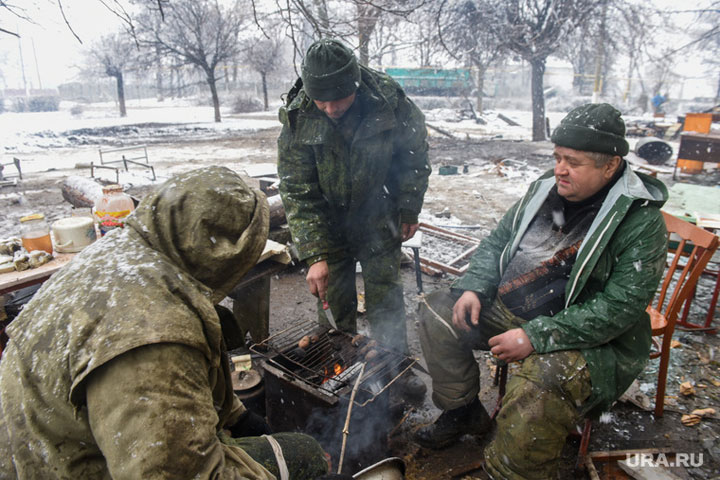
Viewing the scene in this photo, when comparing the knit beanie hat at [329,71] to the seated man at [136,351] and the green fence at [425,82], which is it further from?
the green fence at [425,82]

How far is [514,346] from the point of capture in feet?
7.81

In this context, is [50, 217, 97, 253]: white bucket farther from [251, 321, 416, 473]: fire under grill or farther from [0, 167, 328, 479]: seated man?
[0, 167, 328, 479]: seated man

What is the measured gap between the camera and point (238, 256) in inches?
63.4

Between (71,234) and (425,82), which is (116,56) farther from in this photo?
(71,234)

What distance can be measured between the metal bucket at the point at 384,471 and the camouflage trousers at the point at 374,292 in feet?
4.69

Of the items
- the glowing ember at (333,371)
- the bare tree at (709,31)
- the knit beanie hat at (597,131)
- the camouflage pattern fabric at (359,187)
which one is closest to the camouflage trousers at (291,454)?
the glowing ember at (333,371)

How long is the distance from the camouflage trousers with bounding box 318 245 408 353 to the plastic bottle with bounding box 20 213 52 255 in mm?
2260

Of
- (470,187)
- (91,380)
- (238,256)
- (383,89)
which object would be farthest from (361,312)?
(470,187)

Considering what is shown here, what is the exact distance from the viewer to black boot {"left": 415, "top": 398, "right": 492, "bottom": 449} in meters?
2.88

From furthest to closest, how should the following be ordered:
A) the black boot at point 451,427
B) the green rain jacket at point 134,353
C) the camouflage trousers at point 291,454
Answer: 1. the black boot at point 451,427
2. the camouflage trousers at point 291,454
3. the green rain jacket at point 134,353

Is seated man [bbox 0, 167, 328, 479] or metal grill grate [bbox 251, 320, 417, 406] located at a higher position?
seated man [bbox 0, 167, 328, 479]

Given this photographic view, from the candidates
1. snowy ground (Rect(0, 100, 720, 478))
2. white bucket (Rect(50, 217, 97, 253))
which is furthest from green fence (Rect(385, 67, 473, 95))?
white bucket (Rect(50, 217, 97, 253))

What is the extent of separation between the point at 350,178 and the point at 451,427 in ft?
6.35

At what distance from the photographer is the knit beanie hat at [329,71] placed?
9.07ft
